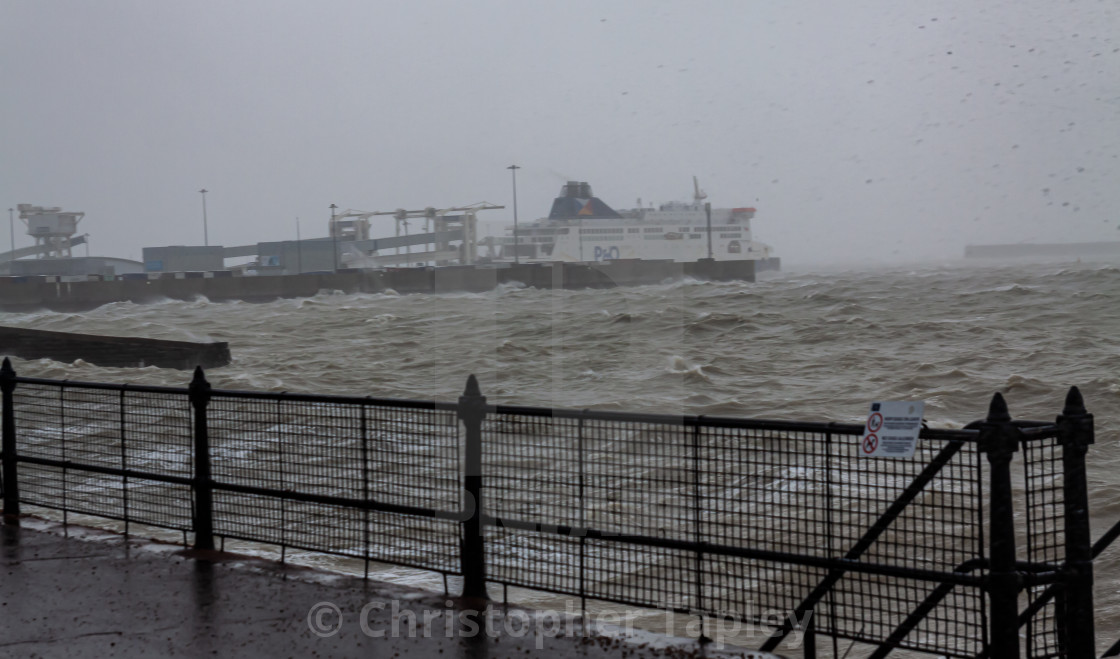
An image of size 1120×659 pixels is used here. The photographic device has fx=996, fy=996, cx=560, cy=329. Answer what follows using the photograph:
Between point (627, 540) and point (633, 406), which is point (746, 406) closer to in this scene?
point (633, 406)

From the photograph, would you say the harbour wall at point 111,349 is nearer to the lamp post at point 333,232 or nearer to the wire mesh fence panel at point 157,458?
the wire mesh fence panel at point 157,458

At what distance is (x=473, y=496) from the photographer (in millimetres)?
5422

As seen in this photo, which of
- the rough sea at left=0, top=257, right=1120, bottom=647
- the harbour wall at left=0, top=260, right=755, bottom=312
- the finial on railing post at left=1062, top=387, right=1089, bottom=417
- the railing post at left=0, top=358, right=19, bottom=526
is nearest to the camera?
the finial on railing post at left=1062, top=387, right=1089, bottom=417

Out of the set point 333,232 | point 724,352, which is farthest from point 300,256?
point 724,352

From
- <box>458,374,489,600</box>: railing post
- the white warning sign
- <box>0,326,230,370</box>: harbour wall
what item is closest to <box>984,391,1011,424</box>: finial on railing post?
the white warning sign

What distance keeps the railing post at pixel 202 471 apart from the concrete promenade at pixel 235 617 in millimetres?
200

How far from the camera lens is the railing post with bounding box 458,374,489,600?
530 centimetres

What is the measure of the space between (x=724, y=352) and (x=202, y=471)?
42117mm

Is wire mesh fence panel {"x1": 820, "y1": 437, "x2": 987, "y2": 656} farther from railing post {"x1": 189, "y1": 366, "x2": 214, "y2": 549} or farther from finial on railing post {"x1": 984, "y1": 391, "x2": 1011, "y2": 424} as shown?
railing post {"x1": 189, "y1": 366, "x2": 214, "y2": 549}

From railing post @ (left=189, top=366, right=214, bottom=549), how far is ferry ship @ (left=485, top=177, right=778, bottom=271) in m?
114

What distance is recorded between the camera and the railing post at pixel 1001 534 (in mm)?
3875

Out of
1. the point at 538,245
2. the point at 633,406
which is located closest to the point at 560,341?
the point at 633,406

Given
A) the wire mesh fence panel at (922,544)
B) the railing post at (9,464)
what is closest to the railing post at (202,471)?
the railing post at (9,464)

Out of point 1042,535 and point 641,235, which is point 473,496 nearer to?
point 1042,535
